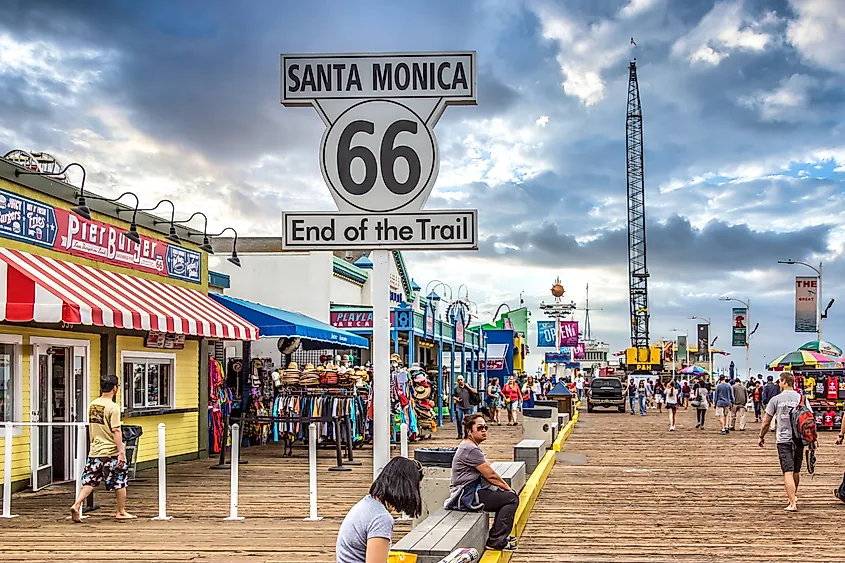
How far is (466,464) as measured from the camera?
367 inches

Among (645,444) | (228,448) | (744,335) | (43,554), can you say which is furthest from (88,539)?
(744,335)

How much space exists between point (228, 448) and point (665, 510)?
11.1 meters

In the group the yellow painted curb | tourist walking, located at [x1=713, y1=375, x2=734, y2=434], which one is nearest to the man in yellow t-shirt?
the yellow painted curb

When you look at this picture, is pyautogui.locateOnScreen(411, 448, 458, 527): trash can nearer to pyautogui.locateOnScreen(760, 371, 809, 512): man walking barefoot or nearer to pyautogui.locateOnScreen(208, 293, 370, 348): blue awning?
pyautogui.locateOnScreen(760, 371, 809, 512): man walking barefoot

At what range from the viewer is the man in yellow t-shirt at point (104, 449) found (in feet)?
36.8

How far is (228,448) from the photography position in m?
21.4

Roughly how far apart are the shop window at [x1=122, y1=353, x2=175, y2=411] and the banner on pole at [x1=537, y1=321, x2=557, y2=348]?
56.7 metres

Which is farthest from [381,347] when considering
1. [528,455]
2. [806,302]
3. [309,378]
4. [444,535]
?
[806,302]

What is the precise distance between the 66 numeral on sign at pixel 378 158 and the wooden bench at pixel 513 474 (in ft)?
18.5

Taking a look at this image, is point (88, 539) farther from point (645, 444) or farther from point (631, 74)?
point (631, 74)

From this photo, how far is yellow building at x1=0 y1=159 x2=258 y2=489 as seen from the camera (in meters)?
12.7

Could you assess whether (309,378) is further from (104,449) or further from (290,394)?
(104,449)

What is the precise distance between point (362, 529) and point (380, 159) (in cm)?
223

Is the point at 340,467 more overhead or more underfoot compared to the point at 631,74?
more underfoot
